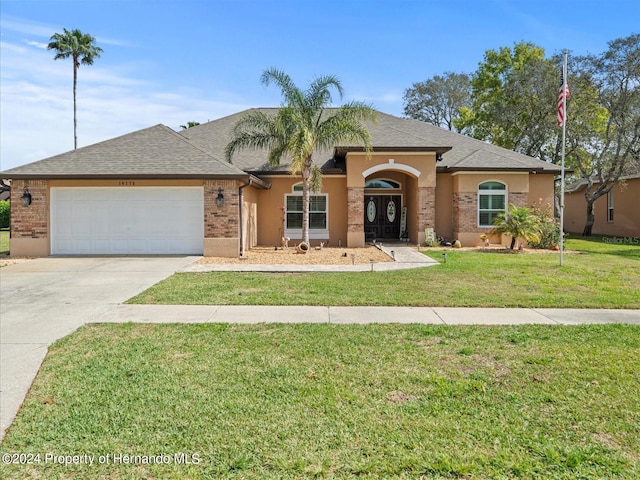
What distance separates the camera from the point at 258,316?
6.57m

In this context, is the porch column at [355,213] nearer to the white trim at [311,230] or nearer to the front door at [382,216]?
the white trim at [311,230]

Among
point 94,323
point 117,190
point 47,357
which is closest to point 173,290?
point 94,323

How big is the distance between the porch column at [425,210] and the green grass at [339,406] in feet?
40.6

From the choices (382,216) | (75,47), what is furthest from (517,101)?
(75,47)

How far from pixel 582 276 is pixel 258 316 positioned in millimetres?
8535

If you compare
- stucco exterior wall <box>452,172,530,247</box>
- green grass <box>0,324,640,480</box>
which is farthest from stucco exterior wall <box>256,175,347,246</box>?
green grass <box>0,324,640,480</box>

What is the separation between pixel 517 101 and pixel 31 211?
28.6m

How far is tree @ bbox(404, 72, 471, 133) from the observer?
143 feet

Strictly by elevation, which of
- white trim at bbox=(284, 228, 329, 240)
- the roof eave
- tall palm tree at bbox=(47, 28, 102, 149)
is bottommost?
white trim at bbox=(284, 228, 329, 240)

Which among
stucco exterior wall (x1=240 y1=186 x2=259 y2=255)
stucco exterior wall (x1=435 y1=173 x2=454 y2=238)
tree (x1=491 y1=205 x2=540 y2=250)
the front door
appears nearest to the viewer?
stucco exterior wall (x1=240 y1=186 x2=259 y2=255)

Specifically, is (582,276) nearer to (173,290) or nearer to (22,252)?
(173,290)

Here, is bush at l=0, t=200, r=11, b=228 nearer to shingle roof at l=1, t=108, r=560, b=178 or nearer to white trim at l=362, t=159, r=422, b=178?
shingle roof at l=1, t=108, r=560, b=178

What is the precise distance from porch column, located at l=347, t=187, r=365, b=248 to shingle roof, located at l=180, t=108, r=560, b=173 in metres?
1.88

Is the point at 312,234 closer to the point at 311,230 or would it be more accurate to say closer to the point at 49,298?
the point at 311,230
